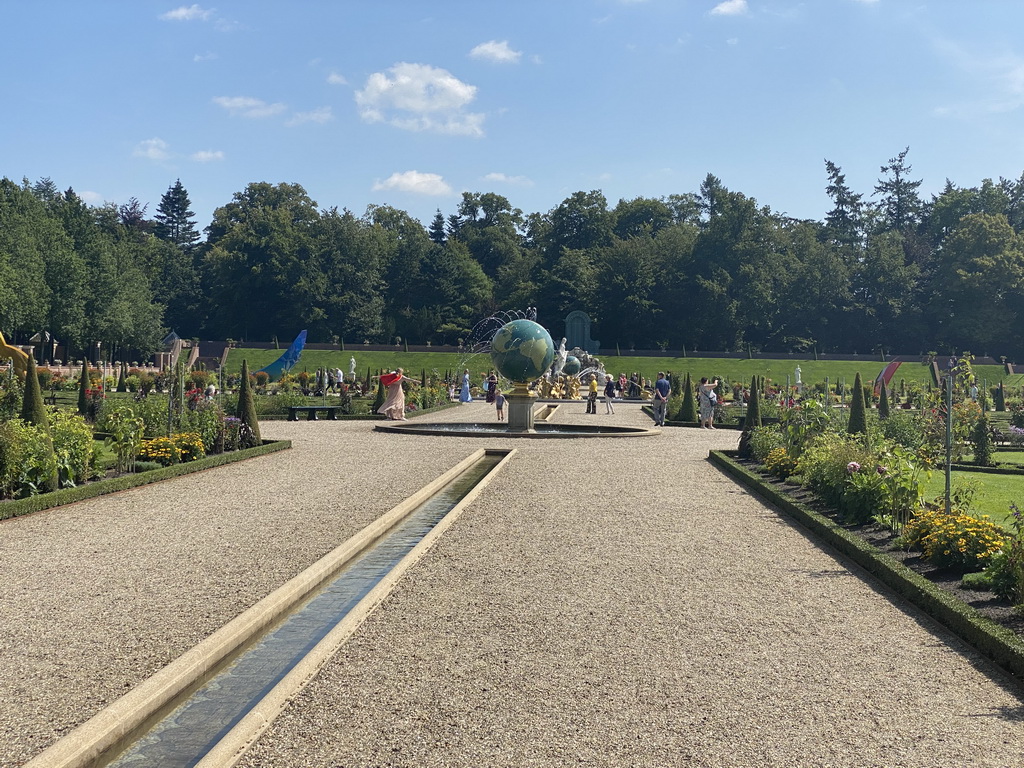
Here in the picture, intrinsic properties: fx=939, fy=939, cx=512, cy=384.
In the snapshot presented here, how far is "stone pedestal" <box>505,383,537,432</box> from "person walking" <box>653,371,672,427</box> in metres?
4.03

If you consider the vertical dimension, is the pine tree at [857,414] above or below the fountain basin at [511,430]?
above

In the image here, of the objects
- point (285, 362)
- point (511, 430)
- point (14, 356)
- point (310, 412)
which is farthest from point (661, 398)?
point (285, 362)

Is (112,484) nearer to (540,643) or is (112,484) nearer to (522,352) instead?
(540,643)

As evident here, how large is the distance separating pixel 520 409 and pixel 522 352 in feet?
4.77

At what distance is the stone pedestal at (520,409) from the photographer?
2328cm

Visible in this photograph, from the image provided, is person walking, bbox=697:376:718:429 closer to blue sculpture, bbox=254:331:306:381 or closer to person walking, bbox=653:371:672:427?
person walking, bbox=653:371:672:427

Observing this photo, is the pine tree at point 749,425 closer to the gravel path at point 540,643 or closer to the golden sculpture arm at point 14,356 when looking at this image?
the gravel path at point 540,643

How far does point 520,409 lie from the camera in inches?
918

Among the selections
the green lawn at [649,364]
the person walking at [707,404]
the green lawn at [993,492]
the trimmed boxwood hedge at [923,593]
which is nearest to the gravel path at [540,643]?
the trimmed boxwood hedge at [923,593]

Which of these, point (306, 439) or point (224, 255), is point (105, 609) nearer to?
point (306, 439)

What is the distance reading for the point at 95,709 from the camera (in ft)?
14.8

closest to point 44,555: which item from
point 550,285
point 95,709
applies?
point 95,709

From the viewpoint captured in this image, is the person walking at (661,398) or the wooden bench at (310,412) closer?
the person walking at (661,398)

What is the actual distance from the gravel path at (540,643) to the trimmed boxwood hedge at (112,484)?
28 centimetres
